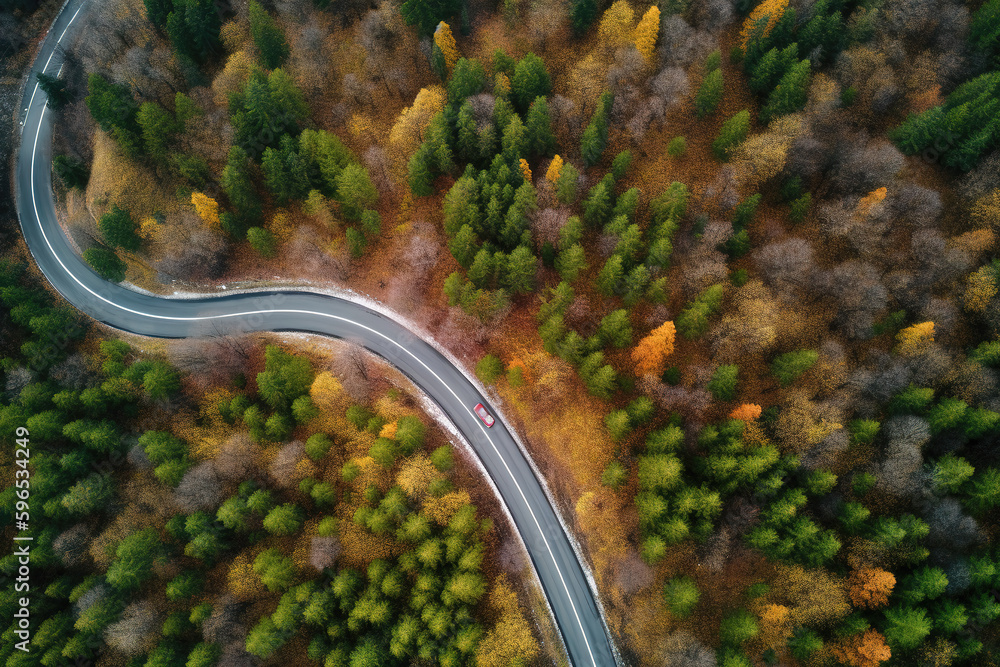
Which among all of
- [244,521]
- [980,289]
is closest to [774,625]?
[980,289]

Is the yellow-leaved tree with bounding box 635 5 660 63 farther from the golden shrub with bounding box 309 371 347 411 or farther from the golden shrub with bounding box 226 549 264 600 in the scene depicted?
the golden shrub with bounding box 226 549 264 600

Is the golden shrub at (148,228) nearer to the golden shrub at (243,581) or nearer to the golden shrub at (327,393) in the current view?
the golden shrub at (327,393)

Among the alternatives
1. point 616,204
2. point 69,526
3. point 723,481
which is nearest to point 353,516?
point 69,526

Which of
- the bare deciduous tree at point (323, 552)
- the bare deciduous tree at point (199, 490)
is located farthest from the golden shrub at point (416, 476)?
the bare deciduous tree at point (199, 490)

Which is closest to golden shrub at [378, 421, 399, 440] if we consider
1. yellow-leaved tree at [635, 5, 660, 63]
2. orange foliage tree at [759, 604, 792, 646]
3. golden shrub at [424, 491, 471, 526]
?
golden shrub at [424, 491, 471, 526]

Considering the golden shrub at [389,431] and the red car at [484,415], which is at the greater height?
the red car at [484,415]

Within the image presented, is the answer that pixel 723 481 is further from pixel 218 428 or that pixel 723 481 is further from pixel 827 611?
pixel 218 428
